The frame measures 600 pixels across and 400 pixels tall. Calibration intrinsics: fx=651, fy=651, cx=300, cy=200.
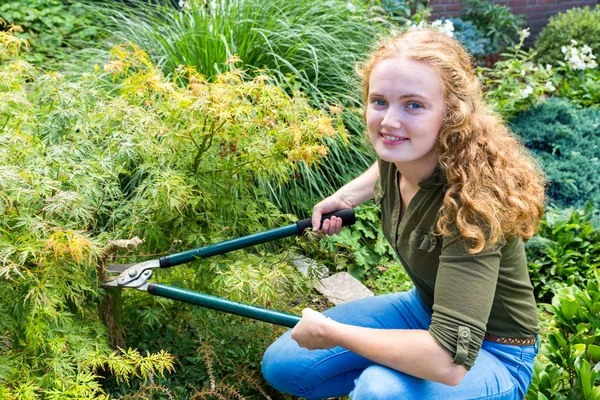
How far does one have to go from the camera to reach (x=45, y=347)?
78.0 inches

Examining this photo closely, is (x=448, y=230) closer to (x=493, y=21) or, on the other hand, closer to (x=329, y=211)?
(x=329, y=211)

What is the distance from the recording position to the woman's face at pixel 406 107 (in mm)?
1808

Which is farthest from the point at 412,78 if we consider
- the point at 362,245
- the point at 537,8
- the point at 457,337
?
the point at 537,8

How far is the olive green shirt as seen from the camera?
5.57 feet

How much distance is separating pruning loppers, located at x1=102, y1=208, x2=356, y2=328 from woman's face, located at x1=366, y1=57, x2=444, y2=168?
55cm

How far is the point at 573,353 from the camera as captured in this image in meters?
2.37

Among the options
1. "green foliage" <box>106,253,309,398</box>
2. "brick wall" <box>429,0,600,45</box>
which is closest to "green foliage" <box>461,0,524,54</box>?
"brick wall" <box>429,0,600,45</box>

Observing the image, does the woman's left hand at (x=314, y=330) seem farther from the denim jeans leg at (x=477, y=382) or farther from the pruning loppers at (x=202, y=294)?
the denim jeans leg at (x=477, y=382)

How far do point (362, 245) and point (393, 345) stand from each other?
220 cm

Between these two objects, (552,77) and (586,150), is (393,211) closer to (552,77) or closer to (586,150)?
(586,150)

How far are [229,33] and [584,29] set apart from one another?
4044 mm

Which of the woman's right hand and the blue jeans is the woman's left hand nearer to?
the blue jeans

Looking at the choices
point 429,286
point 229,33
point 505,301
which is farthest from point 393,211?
point 229,33

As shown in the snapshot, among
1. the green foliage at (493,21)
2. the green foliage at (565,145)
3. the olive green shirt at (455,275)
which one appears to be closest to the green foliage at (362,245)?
the green foliage at (565,145)
